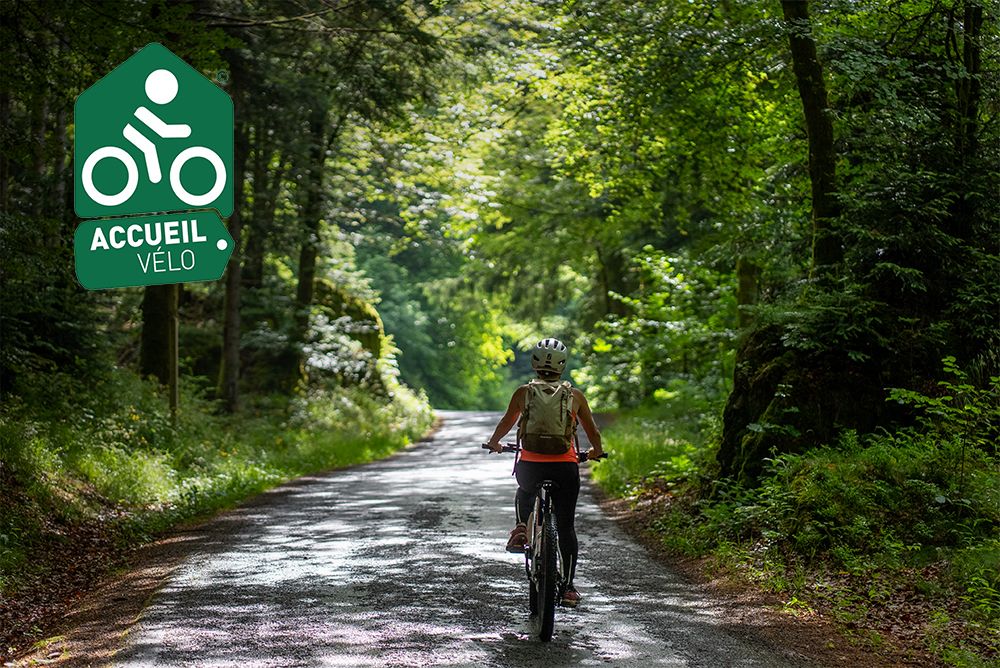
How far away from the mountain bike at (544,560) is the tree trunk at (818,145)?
222 inches

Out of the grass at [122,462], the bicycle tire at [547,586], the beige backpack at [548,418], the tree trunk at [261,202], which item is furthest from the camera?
the tree trunk at [261,202]

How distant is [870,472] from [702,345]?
42.6 ft

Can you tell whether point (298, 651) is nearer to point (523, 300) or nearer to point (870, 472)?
point (870, 472)

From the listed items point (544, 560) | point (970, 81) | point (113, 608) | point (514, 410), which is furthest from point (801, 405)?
point (113, 608)

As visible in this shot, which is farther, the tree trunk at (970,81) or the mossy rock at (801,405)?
the tree trunk at (970,81)

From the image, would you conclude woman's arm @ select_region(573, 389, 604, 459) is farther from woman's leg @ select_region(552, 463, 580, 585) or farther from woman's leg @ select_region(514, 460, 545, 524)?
woman's leg @ select_region(514, 460, 545, 524)

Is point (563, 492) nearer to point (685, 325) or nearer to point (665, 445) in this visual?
point (665, 445)

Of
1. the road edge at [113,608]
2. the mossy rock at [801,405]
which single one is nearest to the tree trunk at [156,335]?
the road edge at [113,608]

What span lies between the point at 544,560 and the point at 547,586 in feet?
0.72

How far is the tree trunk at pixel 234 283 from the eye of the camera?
21.1m

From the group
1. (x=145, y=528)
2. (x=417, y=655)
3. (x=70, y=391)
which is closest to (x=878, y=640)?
(x=417, y=655)

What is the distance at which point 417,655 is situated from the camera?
6504 mm

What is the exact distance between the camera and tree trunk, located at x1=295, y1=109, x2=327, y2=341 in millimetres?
23438

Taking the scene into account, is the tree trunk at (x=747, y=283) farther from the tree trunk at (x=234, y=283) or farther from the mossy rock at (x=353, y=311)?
the mossy rock at (x=353, y=311)
